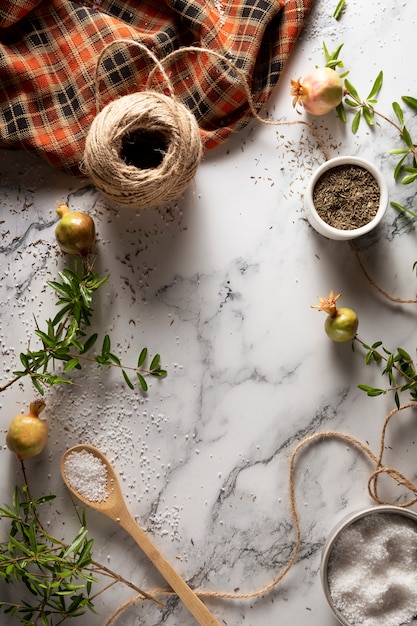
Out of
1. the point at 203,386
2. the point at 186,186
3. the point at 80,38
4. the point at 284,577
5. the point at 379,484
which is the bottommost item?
the point at 284,577

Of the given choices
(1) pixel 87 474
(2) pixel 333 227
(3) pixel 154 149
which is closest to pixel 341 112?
(2) pixel 333 227

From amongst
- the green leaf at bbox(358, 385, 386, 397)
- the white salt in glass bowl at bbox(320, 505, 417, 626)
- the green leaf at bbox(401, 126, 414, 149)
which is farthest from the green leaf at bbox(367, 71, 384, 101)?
the white salt in glass bowl at bbox(320, 505, 417, 626)

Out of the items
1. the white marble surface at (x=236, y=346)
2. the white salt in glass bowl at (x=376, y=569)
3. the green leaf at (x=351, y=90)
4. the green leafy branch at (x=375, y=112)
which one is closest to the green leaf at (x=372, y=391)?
the white marble surface at (x=236, y=346)

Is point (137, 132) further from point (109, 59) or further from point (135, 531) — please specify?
point (135, 531)

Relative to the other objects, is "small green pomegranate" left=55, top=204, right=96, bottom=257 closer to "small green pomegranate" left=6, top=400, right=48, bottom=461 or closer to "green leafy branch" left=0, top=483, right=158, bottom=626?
"small green pomegranate" left=6, top=400, right=48, bottom=461

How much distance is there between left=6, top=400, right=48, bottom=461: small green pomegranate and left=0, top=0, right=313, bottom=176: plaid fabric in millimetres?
503

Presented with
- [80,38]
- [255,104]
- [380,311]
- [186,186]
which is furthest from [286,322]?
[80,38]

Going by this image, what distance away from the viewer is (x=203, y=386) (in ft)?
4.68

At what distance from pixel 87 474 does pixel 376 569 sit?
23.9 inches

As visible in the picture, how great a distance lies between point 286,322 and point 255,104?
0.46 meters

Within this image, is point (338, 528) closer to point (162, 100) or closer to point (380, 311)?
point (380, 311)

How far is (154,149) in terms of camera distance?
1.29 meters

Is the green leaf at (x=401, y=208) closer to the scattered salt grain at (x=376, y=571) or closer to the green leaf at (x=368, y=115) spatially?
the green leaf at (x=368, y=115)

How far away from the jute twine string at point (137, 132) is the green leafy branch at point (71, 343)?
7.1 inches
